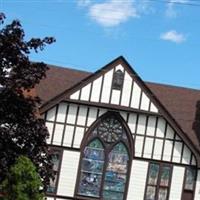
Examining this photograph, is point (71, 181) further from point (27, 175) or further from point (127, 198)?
point (27, 175)

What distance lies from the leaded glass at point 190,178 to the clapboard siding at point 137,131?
→ 0.40 meters

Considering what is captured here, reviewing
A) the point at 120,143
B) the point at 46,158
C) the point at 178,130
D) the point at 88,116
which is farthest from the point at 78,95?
the point at 46,158

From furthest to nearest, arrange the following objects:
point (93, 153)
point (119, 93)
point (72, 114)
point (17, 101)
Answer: point (119, 93), point (93, 153), point (72, 114), point (17, 101)

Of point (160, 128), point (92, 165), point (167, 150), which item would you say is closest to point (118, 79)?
point (160, 128)

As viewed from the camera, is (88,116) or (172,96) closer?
(88,116)

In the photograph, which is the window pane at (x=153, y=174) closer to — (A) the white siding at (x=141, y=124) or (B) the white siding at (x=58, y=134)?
(A) the white siding at (x=141, y=124)

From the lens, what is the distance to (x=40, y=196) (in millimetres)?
16641

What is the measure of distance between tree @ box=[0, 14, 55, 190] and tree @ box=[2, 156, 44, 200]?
12.0 inches

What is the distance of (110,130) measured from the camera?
105ft

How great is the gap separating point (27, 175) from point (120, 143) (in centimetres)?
1580

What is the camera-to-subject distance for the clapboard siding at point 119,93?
31547 mm

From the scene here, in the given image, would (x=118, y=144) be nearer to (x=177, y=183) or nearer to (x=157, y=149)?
(x=157, y=149)

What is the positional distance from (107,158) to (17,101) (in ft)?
52.3

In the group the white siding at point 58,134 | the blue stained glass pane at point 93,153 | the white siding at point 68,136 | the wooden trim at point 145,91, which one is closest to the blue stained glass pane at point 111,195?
the blue stained glass pane at point 93,153
